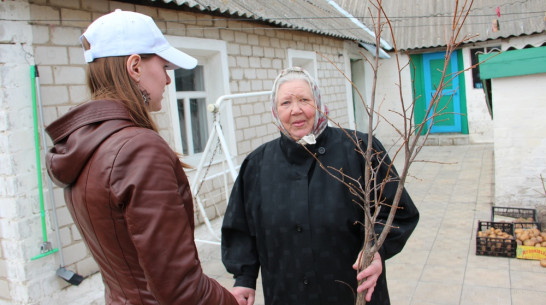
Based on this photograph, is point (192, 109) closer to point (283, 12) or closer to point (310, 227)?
point (283, 12)

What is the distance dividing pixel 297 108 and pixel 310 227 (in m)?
0.51

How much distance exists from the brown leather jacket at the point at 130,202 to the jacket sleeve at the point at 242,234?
67 cm

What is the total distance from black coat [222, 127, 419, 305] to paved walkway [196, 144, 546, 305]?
0.62 metres

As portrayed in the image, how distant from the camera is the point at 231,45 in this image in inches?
239

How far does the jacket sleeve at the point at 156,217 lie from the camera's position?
42.6 inches

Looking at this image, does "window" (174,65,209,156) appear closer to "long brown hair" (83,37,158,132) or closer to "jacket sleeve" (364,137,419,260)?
"jacket sleeve" (364,137,419,260)

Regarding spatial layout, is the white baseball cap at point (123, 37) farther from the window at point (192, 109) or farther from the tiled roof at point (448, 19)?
the tiled roof at point (448, 19)

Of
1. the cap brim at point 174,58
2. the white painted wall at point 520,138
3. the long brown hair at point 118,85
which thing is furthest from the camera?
the white painted wall at point 520,138

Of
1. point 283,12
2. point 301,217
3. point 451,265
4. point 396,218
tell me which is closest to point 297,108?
point 301,217

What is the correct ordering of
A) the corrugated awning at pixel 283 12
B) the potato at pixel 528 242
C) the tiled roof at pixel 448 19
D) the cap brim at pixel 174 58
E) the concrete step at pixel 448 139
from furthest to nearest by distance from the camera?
the concrete step at pixel 448 139 → the tiled roof at pixel 448 19 → the corrugated awning at pixel 283 12 → the potato at pixel 528 242 → the cap brim at pixel 174 58

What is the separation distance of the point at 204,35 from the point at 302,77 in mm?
3909

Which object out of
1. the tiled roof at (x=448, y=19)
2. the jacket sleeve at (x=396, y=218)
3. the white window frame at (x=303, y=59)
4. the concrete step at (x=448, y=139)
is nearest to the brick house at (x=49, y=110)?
the white window frame at (x=303, y=59)

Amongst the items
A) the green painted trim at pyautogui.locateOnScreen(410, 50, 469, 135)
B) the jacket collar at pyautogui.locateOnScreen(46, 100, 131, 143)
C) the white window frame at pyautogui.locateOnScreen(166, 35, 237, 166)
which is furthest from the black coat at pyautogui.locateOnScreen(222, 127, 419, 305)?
the green painted trim at pyautogui.locateOnScreen(410, 50, 469, 135)

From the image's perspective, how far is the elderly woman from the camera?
5.72ft
